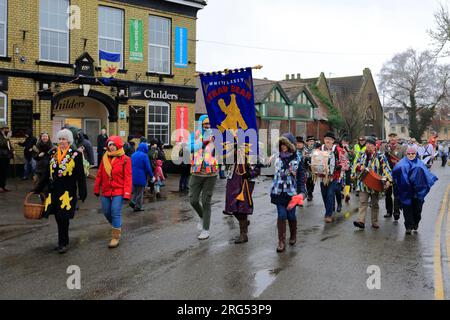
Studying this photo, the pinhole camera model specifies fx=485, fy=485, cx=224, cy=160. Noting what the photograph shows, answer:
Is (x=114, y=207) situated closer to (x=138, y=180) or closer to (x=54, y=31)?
(x=138, y=180)

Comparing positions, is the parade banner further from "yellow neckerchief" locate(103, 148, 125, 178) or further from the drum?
the drum

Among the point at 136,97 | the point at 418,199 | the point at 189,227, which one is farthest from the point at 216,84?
the point at 136,97

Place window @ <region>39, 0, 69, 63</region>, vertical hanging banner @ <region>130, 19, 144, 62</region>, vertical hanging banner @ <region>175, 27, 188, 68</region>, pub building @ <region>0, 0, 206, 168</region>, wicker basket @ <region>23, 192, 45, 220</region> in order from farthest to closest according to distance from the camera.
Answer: vertical hanging banner @ <region>175, 27, 188, 68</region>, vertical hanging banner @ <region>130, 19, 144, 62</region>, window @ <region>39, 0, 69, 63</region>, pub building @ <region>0, 0, 206, 168</region>, wicker basket @ <region>23, 192, 45, 220</region>

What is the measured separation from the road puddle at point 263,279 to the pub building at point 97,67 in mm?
13291

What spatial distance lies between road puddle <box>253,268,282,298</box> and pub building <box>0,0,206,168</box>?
13291 millimetres

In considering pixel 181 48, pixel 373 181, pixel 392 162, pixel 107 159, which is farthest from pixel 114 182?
pixel 181 48

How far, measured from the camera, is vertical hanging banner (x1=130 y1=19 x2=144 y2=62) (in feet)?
65.7

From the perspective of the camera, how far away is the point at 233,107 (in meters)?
8.10

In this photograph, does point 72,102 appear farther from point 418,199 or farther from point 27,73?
point 418,199

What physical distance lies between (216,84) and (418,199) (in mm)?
4212

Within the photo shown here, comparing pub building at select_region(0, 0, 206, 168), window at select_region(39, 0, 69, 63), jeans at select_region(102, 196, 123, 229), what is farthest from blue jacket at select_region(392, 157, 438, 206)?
window at select_region(39, 0, 69, 63)
